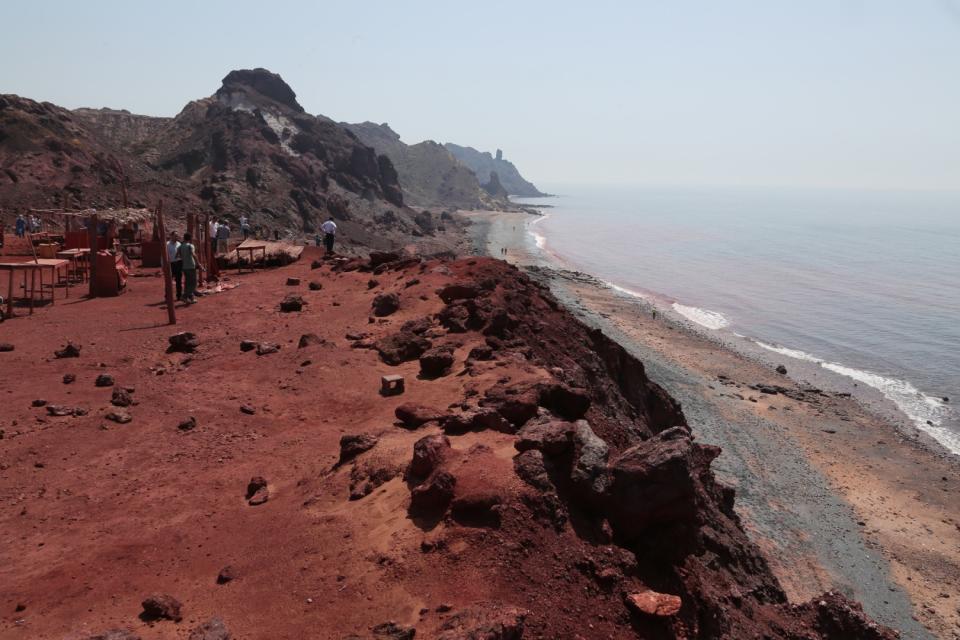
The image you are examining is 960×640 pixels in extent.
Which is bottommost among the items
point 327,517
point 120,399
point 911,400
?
point 911,400

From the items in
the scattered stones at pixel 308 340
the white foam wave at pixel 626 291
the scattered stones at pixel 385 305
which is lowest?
the white foam wave at pixel 626 291

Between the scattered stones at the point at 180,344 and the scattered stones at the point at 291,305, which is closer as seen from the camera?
the scattered stones at the point at 180,344

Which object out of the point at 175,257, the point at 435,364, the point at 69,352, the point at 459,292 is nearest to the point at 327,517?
the point at 435,364

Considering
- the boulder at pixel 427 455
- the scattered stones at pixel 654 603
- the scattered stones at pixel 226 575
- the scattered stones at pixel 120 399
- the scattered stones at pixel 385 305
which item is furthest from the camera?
the scattered stones at pixel 385 305

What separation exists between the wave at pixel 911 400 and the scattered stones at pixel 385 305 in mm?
20744

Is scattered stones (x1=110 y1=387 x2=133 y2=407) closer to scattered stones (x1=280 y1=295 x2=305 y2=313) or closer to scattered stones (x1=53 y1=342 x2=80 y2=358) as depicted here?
scattered stones (x1=53 y1=342 x2=80 y2=358)

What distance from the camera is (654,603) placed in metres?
5.88

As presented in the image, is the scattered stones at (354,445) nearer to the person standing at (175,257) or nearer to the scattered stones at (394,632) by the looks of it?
the scattered stones at (394,632)

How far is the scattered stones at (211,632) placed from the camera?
216 inches

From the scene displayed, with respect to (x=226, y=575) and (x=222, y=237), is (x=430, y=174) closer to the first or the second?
(x=222, y=237)

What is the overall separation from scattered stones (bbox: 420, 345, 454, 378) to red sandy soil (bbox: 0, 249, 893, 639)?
23 centimetres

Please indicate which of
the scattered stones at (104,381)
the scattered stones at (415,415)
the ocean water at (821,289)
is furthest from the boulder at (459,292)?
the ocean water at (821,289)

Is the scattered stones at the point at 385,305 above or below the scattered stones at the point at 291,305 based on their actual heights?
above

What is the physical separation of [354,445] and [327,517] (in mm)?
1422
